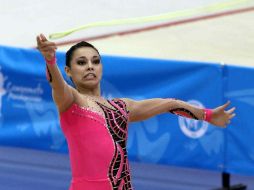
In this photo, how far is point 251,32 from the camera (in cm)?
1320

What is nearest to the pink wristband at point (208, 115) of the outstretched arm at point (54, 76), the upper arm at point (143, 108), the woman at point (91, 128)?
the upper arm at point (143, 108)

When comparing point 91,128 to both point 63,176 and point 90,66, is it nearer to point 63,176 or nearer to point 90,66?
point 90,66

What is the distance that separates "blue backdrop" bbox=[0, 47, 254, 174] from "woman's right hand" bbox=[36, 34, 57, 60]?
130 inches

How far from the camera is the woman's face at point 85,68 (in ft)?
11.6

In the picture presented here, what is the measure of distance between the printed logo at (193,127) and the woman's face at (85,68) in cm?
304

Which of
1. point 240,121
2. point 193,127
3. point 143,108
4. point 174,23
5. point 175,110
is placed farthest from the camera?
point 174,23

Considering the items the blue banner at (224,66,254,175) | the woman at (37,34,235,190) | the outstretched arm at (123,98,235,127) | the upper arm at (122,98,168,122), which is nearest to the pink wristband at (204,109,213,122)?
the outstretched arm at (123,98,235,127)

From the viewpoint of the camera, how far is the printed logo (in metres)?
6.53

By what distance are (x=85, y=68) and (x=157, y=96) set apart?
3302 mm

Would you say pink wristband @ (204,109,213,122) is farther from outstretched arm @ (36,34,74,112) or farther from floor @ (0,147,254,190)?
floor @ (0,147,254,190)

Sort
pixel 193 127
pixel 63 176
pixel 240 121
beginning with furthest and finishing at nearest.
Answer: pixel 63 176, pixel 193 127, pixel 240 121

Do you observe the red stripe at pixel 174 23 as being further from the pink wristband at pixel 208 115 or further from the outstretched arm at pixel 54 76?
the outstretched arm at pixel 54 76

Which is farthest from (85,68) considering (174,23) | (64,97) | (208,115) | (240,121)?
(174,23)

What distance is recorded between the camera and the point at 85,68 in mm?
3525
